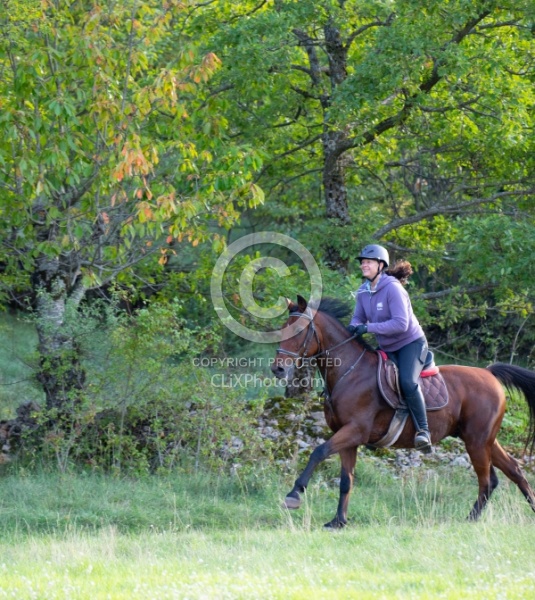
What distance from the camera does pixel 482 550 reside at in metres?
6.46

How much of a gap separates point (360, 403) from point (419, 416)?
65 centimetres

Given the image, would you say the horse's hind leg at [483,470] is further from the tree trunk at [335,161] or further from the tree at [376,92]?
the tree trunk at [335,161]

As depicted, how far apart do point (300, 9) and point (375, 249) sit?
5566 mm

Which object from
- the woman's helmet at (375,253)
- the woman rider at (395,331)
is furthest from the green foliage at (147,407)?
the woman's helmet at (375,253)

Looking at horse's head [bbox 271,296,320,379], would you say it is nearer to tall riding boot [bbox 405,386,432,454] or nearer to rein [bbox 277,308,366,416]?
rein [bbox 277,308,366,416]

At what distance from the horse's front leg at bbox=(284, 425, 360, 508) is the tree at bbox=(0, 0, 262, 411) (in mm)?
3263

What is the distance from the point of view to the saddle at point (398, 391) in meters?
8.40

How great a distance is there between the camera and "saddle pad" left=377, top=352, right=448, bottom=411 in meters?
8.38

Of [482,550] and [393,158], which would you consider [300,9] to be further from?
[482,550]

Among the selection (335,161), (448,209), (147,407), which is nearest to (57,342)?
(147,407)

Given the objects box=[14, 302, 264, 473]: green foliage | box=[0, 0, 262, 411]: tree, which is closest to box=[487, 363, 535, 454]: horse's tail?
box=[14, 302, 264, 473]: green foliage

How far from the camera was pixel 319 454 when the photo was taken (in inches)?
317

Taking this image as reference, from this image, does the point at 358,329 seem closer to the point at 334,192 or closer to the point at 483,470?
the point at 483,470

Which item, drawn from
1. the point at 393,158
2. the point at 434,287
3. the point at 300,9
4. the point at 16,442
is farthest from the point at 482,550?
the point at 434,287
